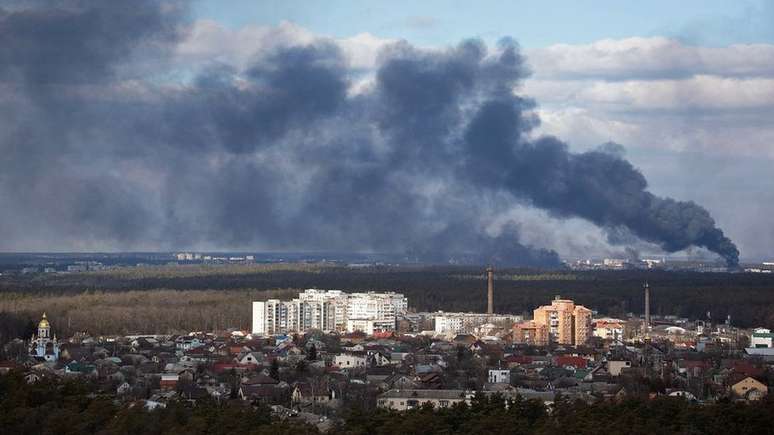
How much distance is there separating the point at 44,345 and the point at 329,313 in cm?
2229

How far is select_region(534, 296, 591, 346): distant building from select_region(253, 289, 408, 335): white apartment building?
7596mm

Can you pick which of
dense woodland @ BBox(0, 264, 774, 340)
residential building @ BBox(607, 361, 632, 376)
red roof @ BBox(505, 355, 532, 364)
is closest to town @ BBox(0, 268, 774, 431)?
red roof @ BBox(505, 355, 532, 364)

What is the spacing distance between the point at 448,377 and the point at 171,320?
79.9ft

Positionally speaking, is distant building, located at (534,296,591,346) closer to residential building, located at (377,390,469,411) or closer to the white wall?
the white wall

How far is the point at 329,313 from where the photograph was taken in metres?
70.9

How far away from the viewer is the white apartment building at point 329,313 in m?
67.1

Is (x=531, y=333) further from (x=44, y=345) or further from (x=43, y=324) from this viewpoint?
(x=44, y=345)

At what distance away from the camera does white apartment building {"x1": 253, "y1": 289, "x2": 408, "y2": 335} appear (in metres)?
67.1

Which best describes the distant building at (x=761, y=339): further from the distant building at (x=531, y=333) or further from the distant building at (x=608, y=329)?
the distant building at (x=531, y=333)

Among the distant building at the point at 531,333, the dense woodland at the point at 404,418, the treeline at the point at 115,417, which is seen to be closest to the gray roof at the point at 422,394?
the dense woodland at the point at 404,418

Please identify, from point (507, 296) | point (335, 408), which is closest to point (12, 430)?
point (335, 408)

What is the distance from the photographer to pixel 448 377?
42531mm

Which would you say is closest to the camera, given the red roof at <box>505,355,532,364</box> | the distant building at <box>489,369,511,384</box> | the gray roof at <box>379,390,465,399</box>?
the gray roof at <box>379,390,465,399</box>

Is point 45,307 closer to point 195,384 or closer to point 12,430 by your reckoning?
point 195,384
